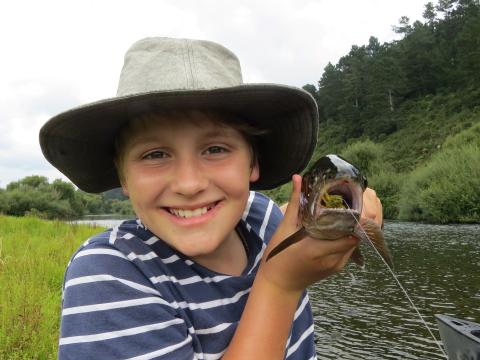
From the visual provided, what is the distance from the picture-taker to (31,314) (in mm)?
4430

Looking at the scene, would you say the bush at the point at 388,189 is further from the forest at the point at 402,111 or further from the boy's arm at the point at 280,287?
the boy's arm at the point at 280,287

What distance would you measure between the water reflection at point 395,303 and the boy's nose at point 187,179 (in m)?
6.17

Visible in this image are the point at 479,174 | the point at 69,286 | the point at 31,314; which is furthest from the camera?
the point at 479,174

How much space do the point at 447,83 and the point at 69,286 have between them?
7217 cm

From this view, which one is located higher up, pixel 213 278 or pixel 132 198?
pixel 132 198

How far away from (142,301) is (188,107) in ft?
2.21

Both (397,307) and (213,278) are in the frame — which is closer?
(213,278)

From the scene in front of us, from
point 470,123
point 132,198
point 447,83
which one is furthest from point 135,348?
point 447,83

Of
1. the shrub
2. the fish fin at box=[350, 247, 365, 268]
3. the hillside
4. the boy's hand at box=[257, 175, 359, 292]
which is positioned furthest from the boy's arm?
the shrub

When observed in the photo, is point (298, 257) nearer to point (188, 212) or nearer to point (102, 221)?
point (188, 212)

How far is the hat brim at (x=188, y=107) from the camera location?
164 centimetres

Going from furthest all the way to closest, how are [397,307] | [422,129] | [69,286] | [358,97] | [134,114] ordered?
[358,97]
[422,129]
[397,307]
[134,114]
[69,286]

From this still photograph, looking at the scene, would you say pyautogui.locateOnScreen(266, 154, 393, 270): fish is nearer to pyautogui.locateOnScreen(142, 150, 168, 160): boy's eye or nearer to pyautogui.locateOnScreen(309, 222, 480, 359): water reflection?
pyautogui.locateOnScreen(142, 150, 168, 160): boy's eye

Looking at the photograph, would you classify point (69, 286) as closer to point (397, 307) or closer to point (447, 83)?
point (397, 307)
